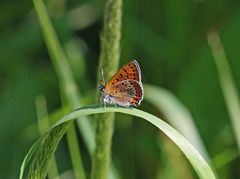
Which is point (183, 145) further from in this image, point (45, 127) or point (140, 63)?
point (140, 63)

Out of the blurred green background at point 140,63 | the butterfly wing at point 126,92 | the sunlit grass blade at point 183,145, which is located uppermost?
the blurred green background at point 140,63

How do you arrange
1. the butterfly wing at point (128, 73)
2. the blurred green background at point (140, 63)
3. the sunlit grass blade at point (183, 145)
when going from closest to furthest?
the sunlit grass blade at point (183, 145) < the butterfly wing at point (128, 73) < the blurred green background at point (140, 63)

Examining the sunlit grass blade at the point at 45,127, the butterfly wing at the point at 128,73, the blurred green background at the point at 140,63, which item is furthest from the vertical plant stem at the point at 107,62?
the blurred green background at the point at 140,63

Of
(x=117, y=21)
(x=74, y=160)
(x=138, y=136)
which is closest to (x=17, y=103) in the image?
(x=138, y=136)

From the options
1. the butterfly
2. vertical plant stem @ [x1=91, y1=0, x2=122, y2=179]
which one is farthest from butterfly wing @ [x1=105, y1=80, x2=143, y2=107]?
vertical plant stem @ [x1=91, y1=0, x2=122, y2=179]

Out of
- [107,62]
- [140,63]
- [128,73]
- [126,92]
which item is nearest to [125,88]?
[126,92]

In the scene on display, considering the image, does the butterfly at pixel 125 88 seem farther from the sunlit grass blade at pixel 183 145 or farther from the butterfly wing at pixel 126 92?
the sunlit grass blade at pixel 183 145

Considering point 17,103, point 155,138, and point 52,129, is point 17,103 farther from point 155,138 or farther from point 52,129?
point 52,129
